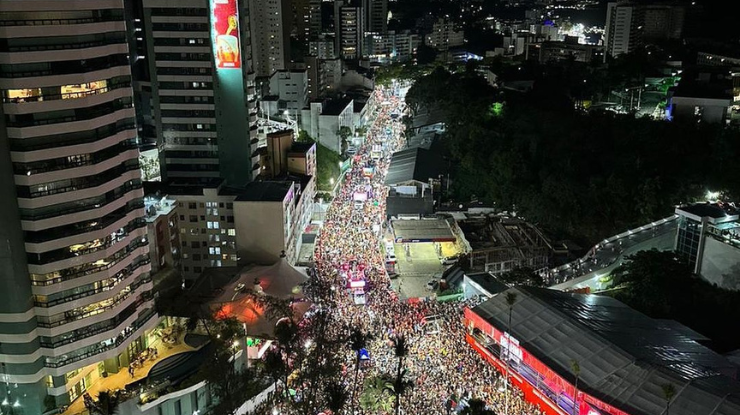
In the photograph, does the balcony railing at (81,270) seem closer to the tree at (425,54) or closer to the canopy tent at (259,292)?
the canopy tent at (259,292)

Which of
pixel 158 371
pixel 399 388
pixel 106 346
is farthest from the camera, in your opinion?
pixel 106 346

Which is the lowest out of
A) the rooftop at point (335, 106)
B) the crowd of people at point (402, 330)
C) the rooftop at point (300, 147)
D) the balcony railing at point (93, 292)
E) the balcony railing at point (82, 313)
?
the crowd of people at point (402, 330)

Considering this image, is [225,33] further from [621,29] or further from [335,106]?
[621,29]

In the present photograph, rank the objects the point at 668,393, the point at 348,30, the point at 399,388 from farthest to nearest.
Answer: the point at 348,30, the point at 399,388, the point at 668,393

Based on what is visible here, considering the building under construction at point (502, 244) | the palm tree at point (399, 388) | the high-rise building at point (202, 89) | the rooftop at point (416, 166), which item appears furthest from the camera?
the rooftop at point (416, 166)

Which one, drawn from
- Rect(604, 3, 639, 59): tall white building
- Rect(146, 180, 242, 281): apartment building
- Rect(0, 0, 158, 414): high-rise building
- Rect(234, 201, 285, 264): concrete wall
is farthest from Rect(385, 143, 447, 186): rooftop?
Rect(604, 3, 639, 59): tall white building

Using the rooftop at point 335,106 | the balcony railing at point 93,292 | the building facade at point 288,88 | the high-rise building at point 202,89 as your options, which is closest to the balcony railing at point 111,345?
the balcony railing at point 93,292

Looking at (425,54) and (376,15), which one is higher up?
(376,15)

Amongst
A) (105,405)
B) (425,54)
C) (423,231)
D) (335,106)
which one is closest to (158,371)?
(105,405)
